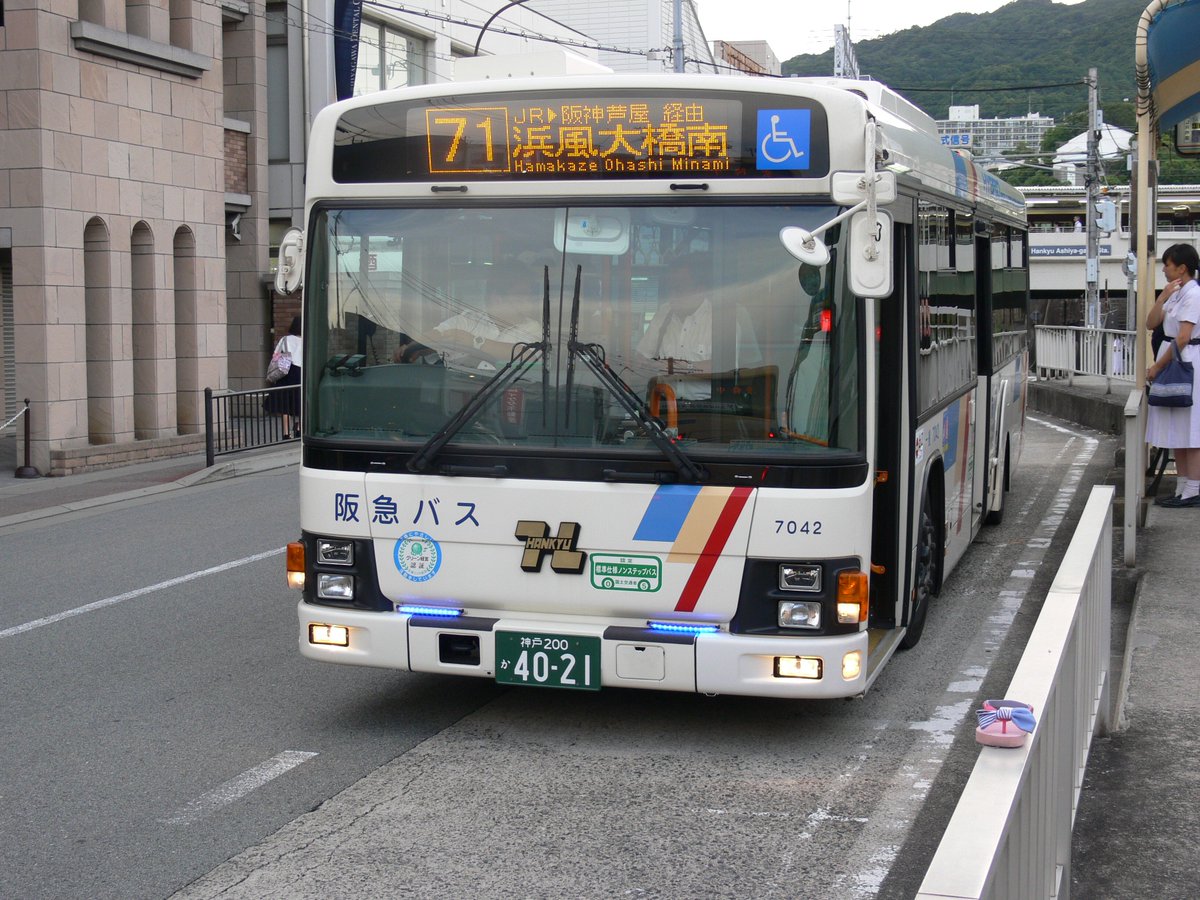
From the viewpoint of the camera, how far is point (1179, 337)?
10.9 metres

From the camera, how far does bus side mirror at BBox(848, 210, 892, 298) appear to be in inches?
221

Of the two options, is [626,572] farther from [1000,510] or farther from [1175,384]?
[1000,510]

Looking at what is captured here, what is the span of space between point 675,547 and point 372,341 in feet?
5.50

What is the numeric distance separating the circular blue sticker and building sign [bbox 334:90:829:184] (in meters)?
1.64

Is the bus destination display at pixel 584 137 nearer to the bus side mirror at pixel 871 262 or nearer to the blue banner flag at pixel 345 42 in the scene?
the bus side mirror at pixel 871 262

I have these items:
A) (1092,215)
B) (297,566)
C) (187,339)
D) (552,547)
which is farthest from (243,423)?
(1092,215)

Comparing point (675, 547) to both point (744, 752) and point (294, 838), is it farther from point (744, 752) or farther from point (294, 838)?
point (294, 838)

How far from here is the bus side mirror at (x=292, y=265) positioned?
6.81 metres

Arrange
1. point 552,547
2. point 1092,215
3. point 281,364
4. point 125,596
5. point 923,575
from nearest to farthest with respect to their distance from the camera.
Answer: point 552,547, point 923,575, point 125,596, point 281,364, point 1092,215

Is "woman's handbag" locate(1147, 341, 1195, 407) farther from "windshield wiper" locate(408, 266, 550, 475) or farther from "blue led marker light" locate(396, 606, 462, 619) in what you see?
"blue led marker light" locate(396, 606, 462, 619)

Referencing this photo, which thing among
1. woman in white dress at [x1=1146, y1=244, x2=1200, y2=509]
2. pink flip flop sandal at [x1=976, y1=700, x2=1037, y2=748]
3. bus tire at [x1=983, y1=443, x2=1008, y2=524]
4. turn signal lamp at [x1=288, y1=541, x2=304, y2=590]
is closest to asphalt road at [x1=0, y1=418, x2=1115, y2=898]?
turn signal lamp at [x1=288, y1=541, x2=304, y2=590]

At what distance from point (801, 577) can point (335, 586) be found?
2153 mm

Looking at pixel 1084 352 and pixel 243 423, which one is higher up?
pixel 1084 352

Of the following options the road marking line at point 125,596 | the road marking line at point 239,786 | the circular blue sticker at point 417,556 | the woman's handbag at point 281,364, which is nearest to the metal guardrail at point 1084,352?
the woman's handbag at point 281,364
